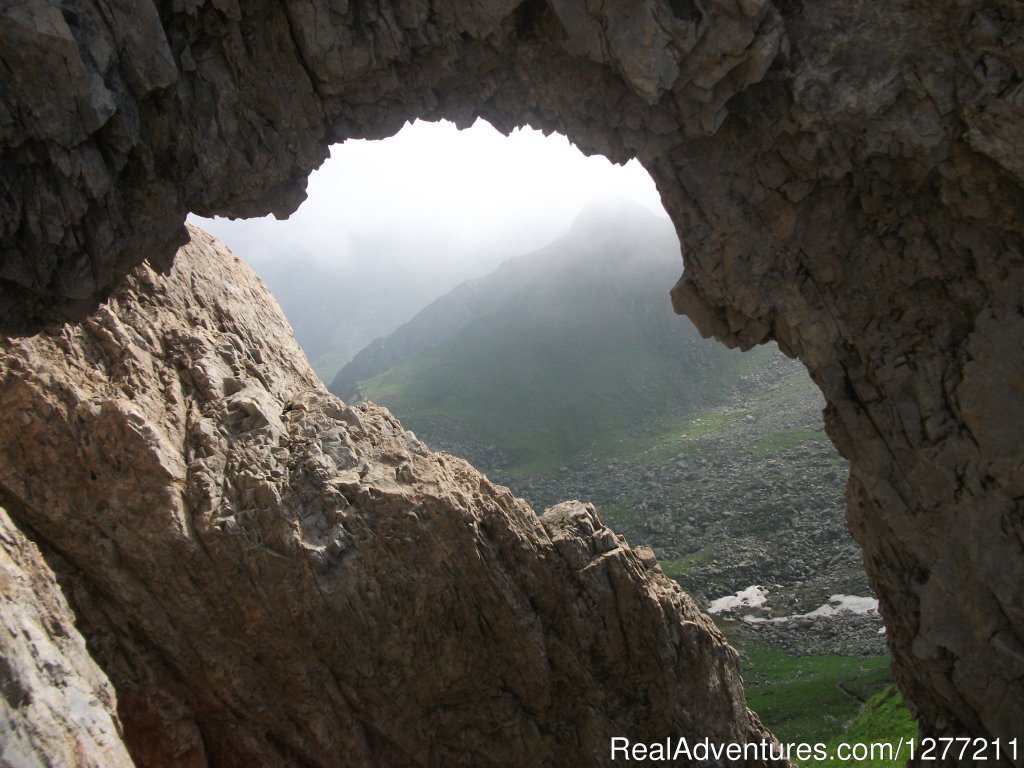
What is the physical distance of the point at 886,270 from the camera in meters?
23.0

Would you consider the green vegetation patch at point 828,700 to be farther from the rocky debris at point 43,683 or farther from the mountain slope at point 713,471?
the rocky debris at point 43,683

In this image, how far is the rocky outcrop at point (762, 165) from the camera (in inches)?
747

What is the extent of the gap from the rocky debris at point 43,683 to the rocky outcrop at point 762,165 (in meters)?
7.84

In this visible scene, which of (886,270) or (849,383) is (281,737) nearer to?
(849,383)

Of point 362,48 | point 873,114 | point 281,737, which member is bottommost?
point 281,737

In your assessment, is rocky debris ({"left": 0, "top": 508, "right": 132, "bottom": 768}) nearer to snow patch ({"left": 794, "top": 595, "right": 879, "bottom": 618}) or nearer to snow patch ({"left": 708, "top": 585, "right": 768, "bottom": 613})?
snow patch ({"left": 794, "top": 595, "right": 879, "bottom": 618})

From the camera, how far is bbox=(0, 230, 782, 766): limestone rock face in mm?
22125

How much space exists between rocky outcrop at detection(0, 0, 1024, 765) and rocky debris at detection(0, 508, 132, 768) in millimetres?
7840

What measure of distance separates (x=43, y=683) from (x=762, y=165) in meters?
23.0

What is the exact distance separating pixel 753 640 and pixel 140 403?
71.0 metres

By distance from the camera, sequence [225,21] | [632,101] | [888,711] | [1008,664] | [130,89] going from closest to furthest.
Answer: [130,89]
[225,21]
[1008,664]
[632,101]
[888,711]

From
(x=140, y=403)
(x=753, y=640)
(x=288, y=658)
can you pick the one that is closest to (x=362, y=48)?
(x=140, y=403)

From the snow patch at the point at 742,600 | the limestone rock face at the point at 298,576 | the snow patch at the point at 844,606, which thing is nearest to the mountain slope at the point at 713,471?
the snow patch at the point at 742,600

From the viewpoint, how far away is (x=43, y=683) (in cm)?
1277
